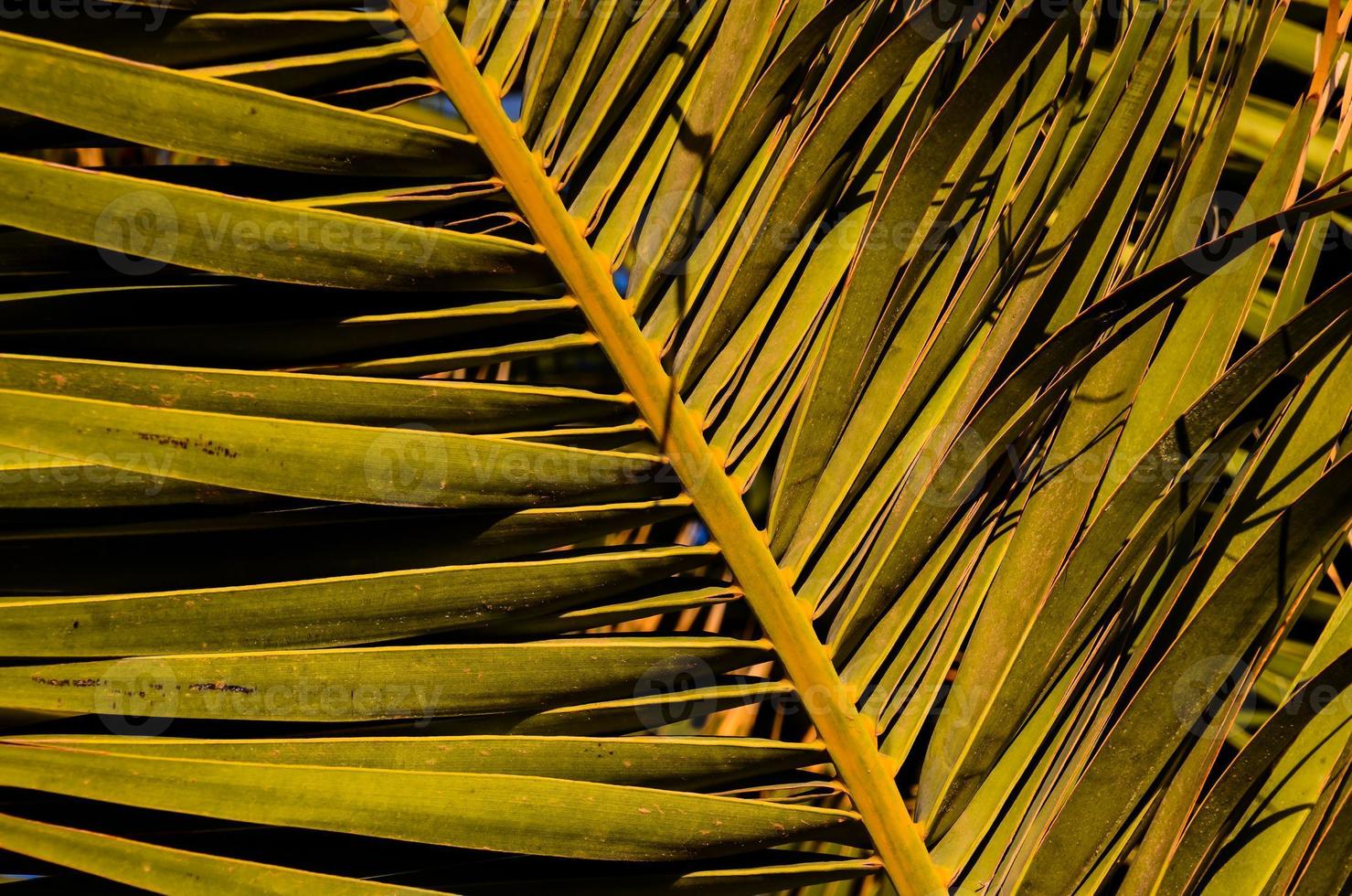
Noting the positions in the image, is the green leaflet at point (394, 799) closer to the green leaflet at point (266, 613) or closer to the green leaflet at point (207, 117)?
the green leaflet at point (266, 613)

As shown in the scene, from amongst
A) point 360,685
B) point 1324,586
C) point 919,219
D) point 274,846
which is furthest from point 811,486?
point 1324,586

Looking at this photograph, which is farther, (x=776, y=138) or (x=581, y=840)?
(x=776, y=138)

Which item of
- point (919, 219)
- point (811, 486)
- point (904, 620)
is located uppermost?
point (919, 219)

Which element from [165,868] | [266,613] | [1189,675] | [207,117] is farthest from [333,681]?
[1189,675]

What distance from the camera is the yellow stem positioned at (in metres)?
0.77

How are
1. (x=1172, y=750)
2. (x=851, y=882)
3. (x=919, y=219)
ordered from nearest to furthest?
(x=1172, y=750) < (x=919, y=219) < (x=851, y=882)

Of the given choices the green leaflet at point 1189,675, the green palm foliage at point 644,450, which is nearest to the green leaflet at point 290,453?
the green palm foliage at point 644,450

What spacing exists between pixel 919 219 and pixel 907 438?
167mm

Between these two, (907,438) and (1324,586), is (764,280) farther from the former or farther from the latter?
(1324,586)

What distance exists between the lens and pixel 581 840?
692 millimetres

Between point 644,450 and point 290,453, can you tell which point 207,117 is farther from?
point 644,450

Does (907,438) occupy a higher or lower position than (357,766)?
higher

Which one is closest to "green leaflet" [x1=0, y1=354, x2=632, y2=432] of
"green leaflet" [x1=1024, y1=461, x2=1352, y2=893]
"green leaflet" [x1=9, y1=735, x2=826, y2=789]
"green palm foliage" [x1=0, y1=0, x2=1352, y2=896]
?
"green palm foliage" [x1=0, y1=0, x2=1352, y2=896]

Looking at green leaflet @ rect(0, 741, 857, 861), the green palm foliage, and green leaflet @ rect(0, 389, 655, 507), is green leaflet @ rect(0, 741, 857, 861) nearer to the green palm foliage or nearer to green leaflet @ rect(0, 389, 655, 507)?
the green palm foliage
